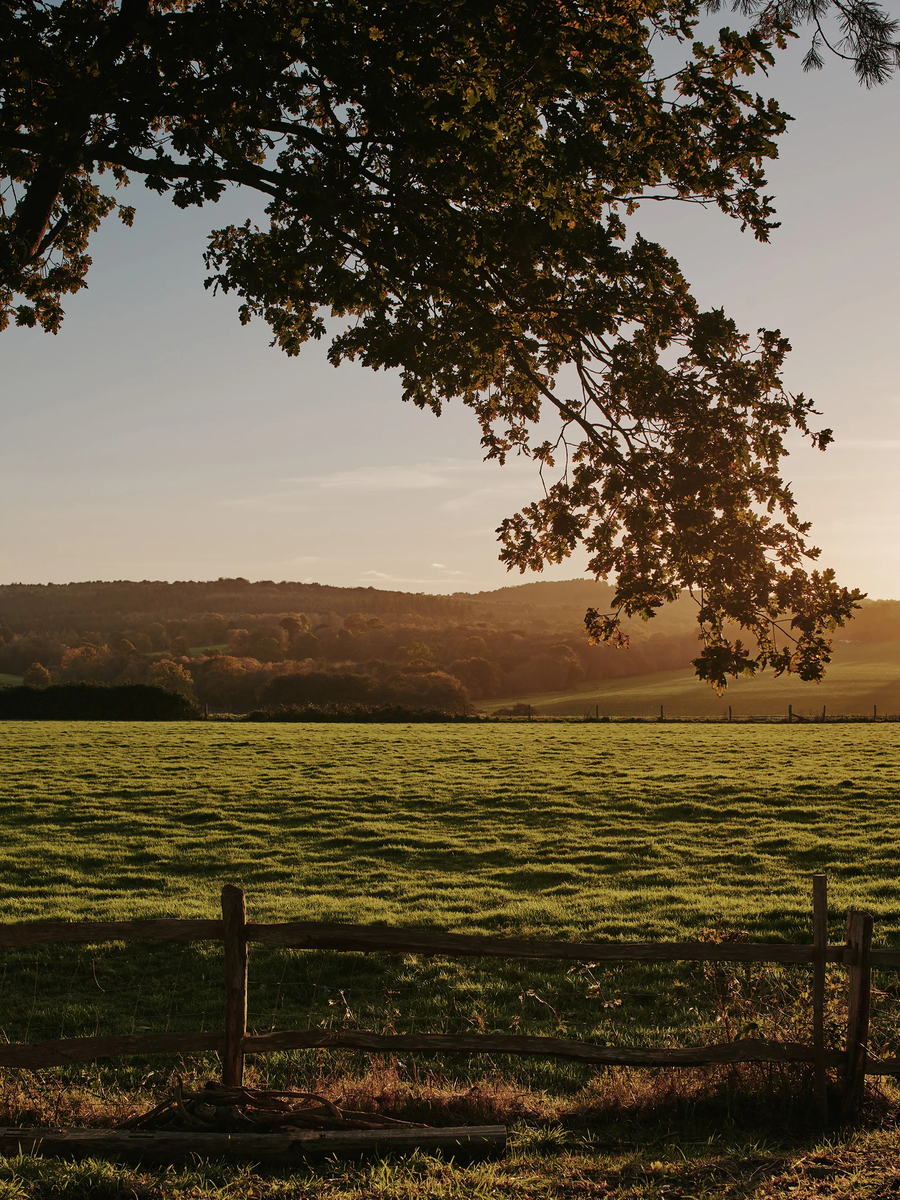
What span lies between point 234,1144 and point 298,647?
12351cm

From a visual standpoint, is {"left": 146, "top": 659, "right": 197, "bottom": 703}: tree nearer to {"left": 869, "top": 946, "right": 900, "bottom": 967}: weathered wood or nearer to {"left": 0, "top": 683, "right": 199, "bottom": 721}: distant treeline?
{"left": 0, "top": 683, "right": 199, "bottom": 721}: distant treeline

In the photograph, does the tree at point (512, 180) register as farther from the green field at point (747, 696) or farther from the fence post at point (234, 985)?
the green field at point (747, 696)

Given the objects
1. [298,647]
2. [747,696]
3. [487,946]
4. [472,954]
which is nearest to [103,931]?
[472,954]

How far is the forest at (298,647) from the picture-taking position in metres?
94.9

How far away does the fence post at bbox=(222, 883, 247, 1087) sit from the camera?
285 inches

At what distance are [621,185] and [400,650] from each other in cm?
11281

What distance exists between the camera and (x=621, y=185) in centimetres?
1004

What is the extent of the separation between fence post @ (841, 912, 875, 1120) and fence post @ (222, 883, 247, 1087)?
16.2 feet

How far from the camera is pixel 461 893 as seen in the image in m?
17.6

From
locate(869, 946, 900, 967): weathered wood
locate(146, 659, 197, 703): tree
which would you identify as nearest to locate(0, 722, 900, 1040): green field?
locate(869, 946, 900, 967): weathered wood

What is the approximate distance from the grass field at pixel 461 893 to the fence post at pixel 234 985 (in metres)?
0.85

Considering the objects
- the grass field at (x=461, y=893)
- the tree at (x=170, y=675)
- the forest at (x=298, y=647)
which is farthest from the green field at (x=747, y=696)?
the grass field at (x=461, y=893)

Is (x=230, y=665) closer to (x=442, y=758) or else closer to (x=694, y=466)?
(x=442, y=758)

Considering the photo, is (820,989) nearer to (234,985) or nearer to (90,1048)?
(234,985)
